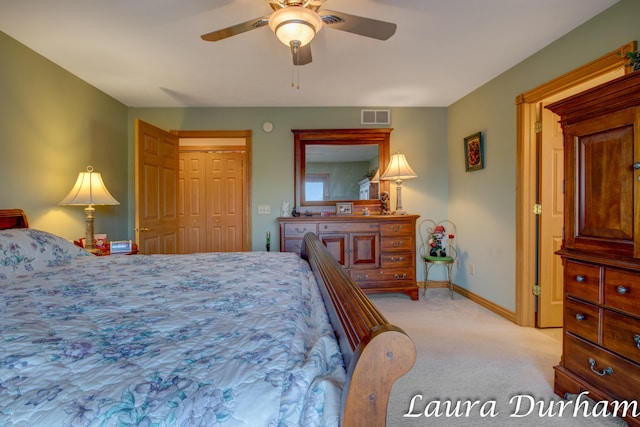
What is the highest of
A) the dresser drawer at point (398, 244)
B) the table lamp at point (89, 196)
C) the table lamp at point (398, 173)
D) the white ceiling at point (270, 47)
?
the white ceiling at point (270, 47)

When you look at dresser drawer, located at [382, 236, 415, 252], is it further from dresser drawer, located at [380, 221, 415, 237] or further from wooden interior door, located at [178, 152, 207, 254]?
wooden interior door, located at [178, 152, 207, 254]

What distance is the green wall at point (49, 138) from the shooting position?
7.92ft

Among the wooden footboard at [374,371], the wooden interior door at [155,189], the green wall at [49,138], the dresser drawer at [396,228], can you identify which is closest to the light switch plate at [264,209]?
the wooden interior door at [155,189]

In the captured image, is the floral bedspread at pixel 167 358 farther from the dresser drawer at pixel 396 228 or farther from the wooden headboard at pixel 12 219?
the dresser drawer at pixel 396 228

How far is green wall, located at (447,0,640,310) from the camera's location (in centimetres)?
217

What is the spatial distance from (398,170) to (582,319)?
239 centimetres

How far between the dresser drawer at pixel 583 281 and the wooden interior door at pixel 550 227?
1184 millimetres

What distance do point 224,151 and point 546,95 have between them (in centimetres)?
449

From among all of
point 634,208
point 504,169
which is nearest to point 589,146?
point 634,208

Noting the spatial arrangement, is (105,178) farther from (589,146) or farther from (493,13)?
(589,146)

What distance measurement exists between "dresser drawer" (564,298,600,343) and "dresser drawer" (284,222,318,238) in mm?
2377
